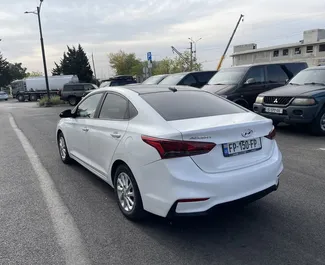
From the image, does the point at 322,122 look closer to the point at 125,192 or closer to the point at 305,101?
the point at 305,101

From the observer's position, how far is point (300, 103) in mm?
7469

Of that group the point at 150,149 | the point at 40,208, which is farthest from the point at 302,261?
the point at 40,208

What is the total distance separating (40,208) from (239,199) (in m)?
2.55

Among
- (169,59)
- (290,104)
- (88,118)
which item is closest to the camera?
(88,118)

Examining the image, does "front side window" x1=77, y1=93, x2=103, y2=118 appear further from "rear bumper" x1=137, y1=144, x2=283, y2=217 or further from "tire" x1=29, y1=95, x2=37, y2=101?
"tire" x1=29, y1=95, x2=37, y2=101

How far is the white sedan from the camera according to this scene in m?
2.89

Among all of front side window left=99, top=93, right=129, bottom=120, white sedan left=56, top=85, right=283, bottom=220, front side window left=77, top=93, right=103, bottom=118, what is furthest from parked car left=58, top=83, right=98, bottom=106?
white sedan left=56, top=85, right=283, bottom=220

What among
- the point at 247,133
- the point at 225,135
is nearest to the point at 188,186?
the point at 225,135

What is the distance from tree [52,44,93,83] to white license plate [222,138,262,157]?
56907 millimetres

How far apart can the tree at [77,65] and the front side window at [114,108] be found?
5541 cm

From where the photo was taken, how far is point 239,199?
3.03m

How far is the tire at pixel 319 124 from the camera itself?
7547 millimetres

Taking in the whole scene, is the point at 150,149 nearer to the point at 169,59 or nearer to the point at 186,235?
the point at 186,235

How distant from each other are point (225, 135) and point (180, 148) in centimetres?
49
